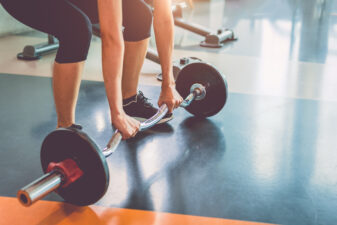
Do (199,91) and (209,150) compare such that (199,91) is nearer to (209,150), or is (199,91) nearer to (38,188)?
(209,150)

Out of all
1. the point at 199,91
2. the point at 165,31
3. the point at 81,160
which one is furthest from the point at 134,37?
the point at 81,160

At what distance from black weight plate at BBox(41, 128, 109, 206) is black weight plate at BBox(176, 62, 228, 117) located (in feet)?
2.90

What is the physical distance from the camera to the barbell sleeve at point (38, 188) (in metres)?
1.01

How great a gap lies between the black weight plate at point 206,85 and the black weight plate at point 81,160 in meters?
0.88

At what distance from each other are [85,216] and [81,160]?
185 millimetres

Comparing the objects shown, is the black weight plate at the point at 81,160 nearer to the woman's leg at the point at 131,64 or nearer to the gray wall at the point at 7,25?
the woman's leg at the point at 131,64

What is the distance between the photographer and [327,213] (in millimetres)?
1224

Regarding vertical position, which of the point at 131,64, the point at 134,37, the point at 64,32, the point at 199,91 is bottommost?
the point at 199,91

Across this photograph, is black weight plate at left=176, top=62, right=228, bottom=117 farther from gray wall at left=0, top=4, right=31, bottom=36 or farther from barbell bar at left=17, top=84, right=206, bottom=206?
gray wall at left=0, top=4, right=31, bottom=36

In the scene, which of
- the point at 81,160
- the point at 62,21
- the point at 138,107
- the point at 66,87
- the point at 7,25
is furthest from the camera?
the point at 7,25

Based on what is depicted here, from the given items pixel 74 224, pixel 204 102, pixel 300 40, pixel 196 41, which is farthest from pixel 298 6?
pixel 74 224

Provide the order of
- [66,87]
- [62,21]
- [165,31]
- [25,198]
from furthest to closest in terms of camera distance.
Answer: [165,31] < [66,87] < [62,21] < [25,198]

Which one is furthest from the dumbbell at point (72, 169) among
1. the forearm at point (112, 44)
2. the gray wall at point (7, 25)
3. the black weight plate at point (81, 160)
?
the gray wall at point (7, 25)

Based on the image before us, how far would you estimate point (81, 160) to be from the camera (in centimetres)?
113
